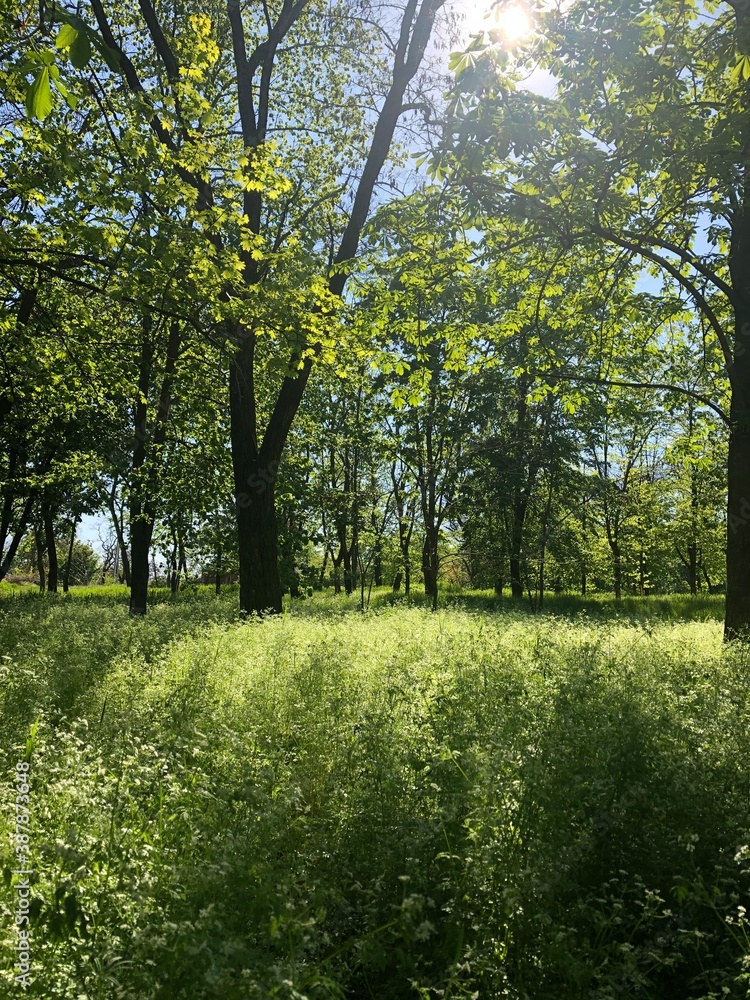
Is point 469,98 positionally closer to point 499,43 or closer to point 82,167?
point 499,43

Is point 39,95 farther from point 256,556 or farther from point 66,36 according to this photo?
point 256,556

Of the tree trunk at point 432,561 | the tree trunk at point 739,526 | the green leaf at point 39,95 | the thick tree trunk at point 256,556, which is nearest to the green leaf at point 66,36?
the green leaf at point 39,95

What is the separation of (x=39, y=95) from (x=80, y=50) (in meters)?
0.29

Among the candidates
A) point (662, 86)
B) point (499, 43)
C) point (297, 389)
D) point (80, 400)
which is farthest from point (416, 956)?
point (80, 400)

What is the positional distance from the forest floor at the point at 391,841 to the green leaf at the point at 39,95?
298cm

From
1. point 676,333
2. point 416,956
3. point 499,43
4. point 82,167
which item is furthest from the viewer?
point 676,333

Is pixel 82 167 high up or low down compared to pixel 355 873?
up

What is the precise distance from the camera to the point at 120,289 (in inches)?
372

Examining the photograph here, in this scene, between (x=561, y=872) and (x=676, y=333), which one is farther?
(x=676, y=333)

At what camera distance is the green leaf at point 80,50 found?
2596mm

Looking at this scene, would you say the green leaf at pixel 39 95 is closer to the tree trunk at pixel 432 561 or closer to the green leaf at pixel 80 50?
the green leaf at pixel 80 50

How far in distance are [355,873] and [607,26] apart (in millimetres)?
9089

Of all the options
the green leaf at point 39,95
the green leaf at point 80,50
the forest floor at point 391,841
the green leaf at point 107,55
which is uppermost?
the green leaf at point 107,55

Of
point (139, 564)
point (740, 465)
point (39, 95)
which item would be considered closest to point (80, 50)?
point (39, 95)
